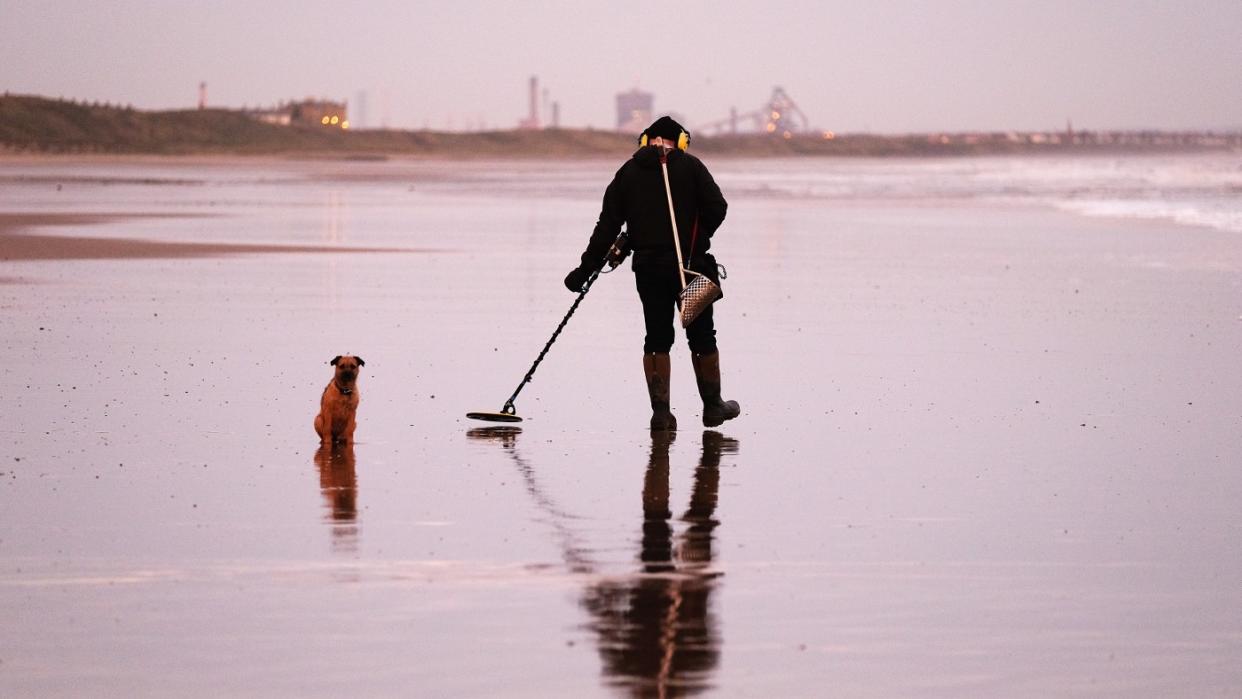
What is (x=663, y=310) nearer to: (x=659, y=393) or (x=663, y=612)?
(x=659, y=393)

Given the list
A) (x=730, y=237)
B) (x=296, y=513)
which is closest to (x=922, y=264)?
(x=730, y=237)

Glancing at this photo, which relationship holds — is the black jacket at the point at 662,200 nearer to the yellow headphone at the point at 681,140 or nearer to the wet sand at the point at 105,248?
the yellow headphone at the point at 681,140

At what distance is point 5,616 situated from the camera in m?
6.03

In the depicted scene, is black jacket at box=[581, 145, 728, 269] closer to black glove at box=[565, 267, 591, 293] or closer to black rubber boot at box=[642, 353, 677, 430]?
black glove at box=[565, 267, 591, 293]

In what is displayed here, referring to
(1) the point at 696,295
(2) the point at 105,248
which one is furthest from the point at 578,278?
(2) the point at 105,248

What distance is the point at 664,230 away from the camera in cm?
1045

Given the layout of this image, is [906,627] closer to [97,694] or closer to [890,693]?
[890,693]

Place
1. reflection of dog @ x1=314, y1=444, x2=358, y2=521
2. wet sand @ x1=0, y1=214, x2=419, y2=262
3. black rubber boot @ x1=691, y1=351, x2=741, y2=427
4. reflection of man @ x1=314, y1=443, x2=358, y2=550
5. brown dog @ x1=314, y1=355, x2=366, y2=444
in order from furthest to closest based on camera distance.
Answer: wet sand @ x1=0, y1=214, x2=419, y2=262 < black rubber boot @ x1=691, y1=351, x2=741, y2=427 < brown dog @ x1=314, y1=355, x2=366, y2=444 < reflection of dog @ x1=314, y1=444, x2=358, y2=521 < reflection of man @ x1=314, y1=443, x2=358, y2=550

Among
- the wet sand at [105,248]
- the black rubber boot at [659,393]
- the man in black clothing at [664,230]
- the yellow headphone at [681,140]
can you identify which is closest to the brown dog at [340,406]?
the man in black clothing at [664,230]

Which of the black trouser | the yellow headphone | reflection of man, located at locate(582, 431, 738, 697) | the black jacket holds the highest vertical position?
the yellow headphone

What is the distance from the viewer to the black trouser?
1048cm

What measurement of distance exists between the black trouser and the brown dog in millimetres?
1730

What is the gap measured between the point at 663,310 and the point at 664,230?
1.40 ft

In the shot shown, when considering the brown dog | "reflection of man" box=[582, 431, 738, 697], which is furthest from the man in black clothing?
"reflection of man" box=[582, 431, 738, 697]
